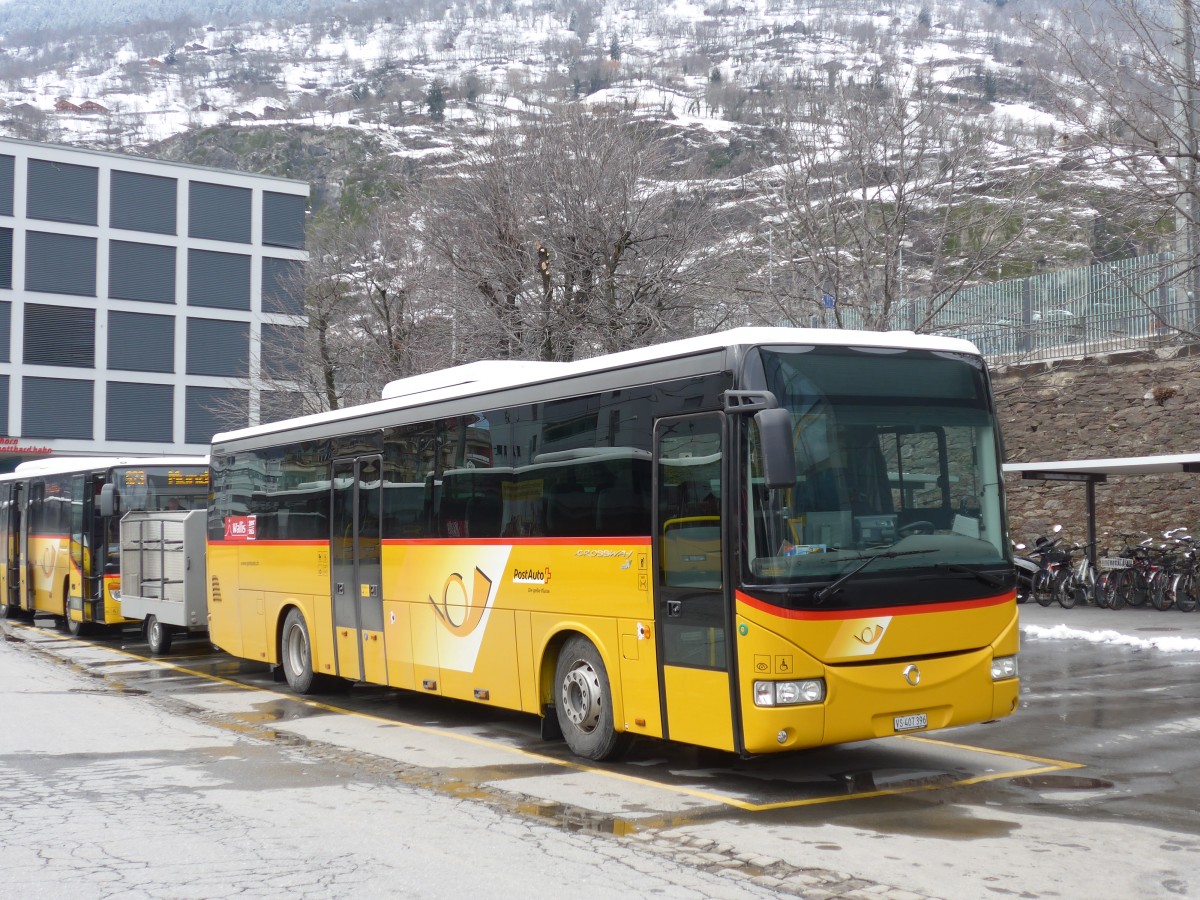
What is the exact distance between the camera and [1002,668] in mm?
9062

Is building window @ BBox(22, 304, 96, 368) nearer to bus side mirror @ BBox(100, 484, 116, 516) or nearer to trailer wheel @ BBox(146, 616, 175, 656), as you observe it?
bus side mirror @ BBox(100, 484, 116, 516)

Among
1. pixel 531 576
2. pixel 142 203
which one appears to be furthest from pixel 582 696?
pixel 142 203

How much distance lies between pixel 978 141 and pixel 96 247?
2245 inches

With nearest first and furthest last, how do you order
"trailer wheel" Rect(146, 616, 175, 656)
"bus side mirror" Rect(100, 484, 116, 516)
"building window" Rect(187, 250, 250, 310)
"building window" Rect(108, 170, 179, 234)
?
"trailer wheel" Rect(146, 616, 175, 656) < "bus side mirror" Rect(100, 484, 116, 516) < "building window" Rect(108, 170, 179, 234) < "building window" Rect(187, 250, 250, 310)

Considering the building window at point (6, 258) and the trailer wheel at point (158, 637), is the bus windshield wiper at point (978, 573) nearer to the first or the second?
the trailer wheel at point (158, 637)

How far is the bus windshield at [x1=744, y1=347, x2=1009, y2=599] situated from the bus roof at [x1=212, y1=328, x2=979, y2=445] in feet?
0.29

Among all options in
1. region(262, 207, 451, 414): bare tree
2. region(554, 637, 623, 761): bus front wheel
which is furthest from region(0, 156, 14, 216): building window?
region(554, 637, 623, 761): bus front wheel

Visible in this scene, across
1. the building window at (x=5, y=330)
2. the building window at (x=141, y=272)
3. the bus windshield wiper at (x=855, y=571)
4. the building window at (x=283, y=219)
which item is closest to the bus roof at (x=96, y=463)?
the bus windshield wiper at (x=855, y=571)

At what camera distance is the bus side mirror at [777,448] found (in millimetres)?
7828

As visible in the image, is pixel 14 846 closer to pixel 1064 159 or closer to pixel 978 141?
pixel 1064 159

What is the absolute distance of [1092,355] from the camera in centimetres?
2559

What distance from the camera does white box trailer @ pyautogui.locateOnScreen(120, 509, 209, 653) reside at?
1856cm

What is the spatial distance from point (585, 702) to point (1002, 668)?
3.03 meters

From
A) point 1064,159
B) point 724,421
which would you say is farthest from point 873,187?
point 724,421
